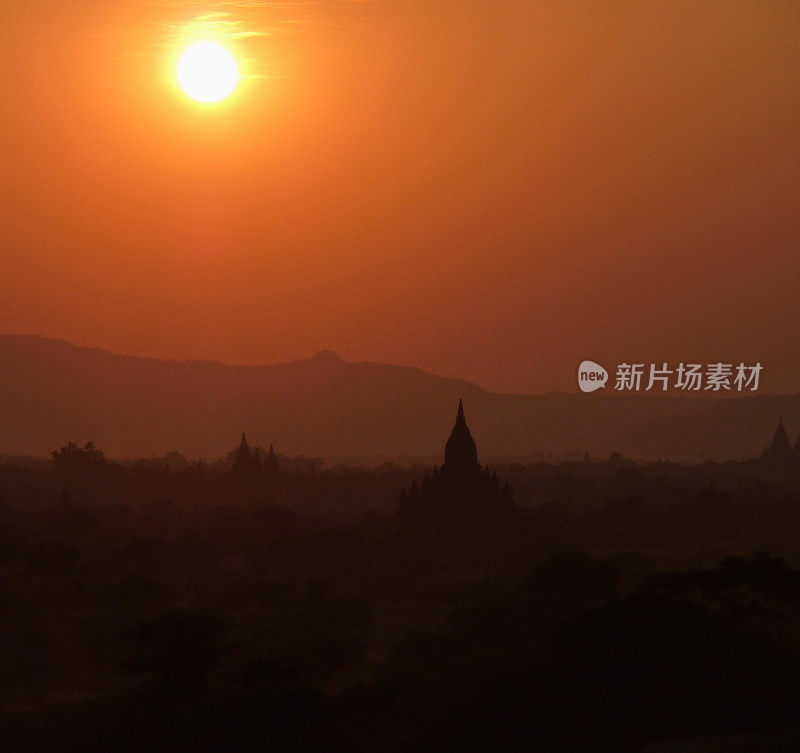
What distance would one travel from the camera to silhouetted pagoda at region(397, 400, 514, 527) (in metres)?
79.8

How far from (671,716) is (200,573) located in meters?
31.7

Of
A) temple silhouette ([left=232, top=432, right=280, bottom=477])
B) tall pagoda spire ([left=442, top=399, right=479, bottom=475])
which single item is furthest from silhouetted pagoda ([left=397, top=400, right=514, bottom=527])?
temple silhouette ([left=232, top=432, right=280, bottom=477])

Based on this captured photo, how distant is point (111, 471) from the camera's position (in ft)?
519

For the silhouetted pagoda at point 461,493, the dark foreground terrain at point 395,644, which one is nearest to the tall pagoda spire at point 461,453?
the silhouetted pagoda at point 461,493

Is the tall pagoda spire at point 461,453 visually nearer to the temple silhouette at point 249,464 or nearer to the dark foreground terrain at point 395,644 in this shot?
the dark foreground terrain at point 395,644

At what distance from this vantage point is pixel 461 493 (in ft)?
262

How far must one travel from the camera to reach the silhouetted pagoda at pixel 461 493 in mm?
79750

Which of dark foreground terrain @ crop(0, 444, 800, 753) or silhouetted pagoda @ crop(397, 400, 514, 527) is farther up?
silhouetted pagoda @ crop(397, 400, 514, 527)

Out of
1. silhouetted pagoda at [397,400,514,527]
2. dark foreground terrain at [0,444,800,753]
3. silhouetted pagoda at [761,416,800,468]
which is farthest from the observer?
silhouetted pagoda at [761,416,800,468]

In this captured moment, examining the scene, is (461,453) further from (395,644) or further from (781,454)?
(781,454)

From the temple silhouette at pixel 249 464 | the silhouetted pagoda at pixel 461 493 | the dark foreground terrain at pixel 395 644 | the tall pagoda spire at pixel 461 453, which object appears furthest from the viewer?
the temple silhouette at pixel 249 464

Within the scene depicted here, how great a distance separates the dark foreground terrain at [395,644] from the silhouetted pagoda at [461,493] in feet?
4.08

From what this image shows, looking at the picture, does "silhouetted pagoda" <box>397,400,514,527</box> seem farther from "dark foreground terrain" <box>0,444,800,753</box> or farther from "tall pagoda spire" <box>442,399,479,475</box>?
"dark foreground terrain" <box>0,444,800,753</box>

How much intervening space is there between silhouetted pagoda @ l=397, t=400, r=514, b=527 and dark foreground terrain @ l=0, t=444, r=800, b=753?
1.24 m
